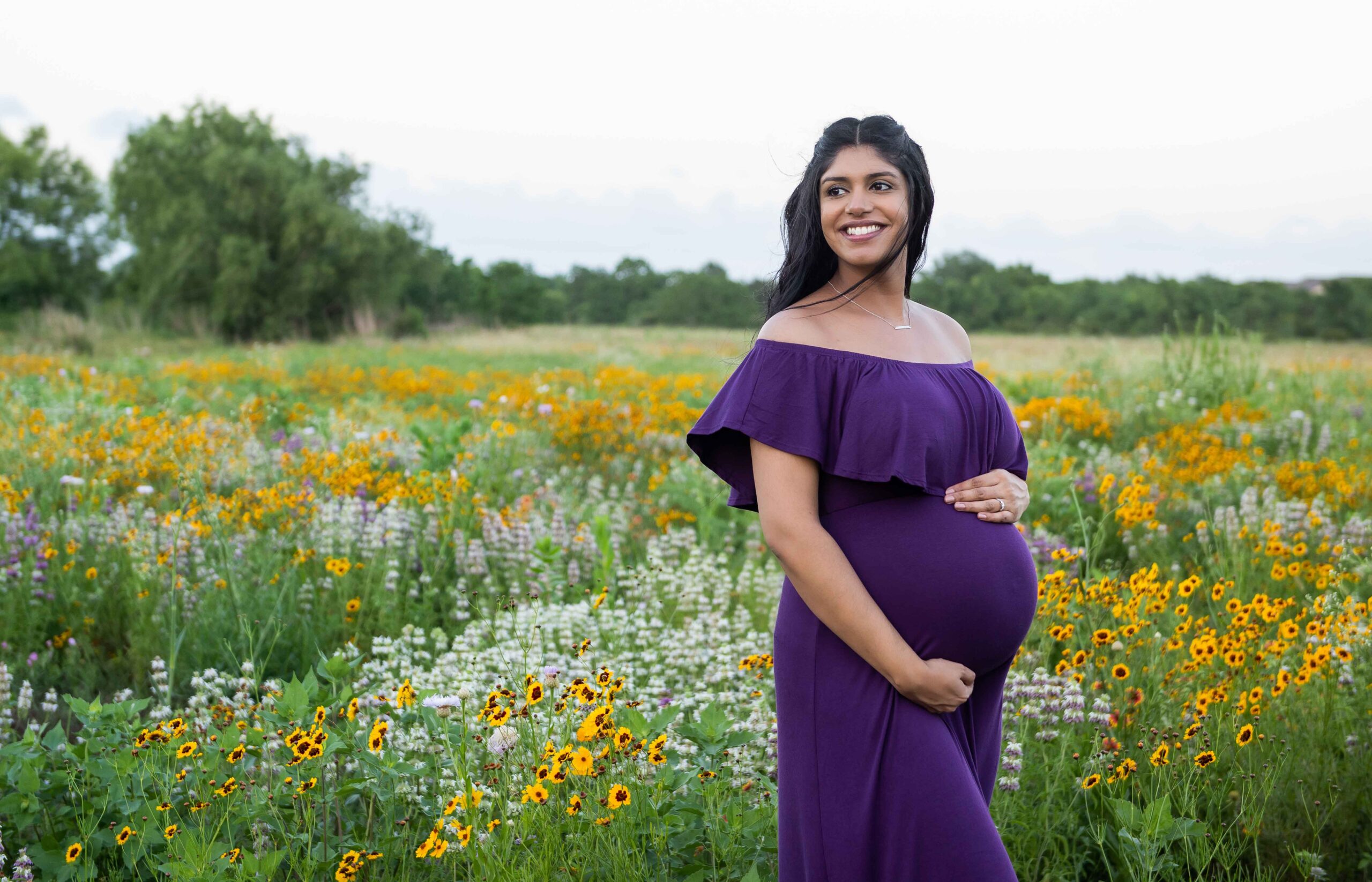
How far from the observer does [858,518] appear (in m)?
1.93

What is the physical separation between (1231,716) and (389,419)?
286 inches

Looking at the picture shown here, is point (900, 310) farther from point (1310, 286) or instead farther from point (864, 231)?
point (1310, 286)

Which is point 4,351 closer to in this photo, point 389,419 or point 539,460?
point 389,419

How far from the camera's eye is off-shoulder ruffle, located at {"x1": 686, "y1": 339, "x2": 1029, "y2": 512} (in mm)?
1866

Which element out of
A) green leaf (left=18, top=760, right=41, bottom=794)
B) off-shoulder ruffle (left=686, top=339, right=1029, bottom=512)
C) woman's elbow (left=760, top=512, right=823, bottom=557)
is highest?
off-shoulder ruffle (left=686, top=339, right=1029, bottom=512)

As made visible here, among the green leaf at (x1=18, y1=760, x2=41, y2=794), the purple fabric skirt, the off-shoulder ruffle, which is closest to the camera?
the purple fabric skirt

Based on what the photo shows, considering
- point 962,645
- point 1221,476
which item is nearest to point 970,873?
point 962,645

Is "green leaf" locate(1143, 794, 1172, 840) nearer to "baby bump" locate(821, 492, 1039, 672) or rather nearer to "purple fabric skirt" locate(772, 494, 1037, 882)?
"purple fabric skirt" locate(772, 494, 1037, 882)

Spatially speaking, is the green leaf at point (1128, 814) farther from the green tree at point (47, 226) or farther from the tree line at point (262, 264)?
the green tree at point (47, 226)

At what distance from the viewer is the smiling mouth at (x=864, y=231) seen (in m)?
2.02

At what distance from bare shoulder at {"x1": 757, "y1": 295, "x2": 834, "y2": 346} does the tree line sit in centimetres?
2378

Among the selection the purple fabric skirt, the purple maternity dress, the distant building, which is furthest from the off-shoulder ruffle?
the distant building

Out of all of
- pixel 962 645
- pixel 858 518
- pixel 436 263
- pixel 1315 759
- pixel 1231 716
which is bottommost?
pixel 1315 759

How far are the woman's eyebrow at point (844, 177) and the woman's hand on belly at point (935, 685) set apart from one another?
0.98 metres
